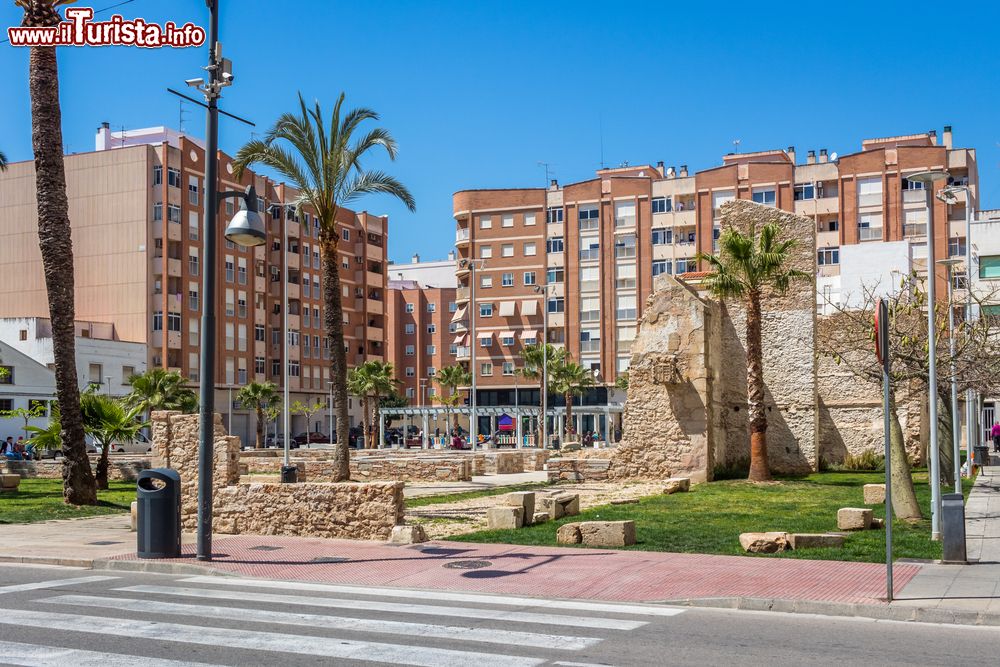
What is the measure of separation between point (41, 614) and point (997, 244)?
54368 millimetres

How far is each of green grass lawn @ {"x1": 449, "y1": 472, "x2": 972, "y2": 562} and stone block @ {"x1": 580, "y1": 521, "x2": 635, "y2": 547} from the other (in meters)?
0.22

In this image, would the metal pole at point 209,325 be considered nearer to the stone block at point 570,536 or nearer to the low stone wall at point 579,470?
the stone block at point 570,536

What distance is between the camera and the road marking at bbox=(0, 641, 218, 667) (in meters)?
7.43

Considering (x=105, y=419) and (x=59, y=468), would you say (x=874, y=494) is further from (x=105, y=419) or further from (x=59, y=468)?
(x=59, y=468)

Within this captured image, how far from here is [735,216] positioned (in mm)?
33000

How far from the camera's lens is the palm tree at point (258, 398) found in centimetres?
7550

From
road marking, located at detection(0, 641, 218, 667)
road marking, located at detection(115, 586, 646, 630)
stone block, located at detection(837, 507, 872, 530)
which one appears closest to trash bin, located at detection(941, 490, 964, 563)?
stone block, located at detection(837, 507, 872, 530)

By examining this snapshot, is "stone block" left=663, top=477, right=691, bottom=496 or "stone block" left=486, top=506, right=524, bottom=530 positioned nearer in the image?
"stone block" left=486, top=506, right=524, bottom=530

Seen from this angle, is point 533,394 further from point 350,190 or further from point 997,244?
point 350,190

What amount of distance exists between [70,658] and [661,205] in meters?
77.9

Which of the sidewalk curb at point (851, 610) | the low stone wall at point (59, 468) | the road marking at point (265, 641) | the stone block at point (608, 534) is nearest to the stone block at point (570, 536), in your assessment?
the stone block at point (608, 534)

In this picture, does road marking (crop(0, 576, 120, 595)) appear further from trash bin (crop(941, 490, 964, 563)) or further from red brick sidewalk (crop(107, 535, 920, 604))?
trash bin (crop(941, 490, 964, 563))

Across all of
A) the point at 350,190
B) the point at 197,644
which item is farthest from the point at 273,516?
the point at 350,190

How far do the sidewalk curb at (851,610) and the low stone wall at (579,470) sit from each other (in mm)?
20056
